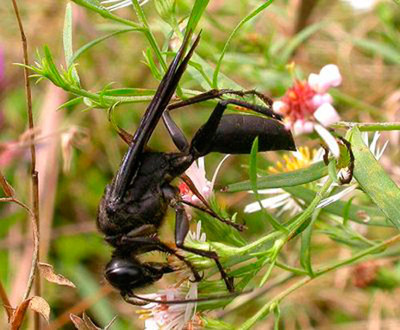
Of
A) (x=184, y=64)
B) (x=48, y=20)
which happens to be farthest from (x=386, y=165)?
(x=48, y=20)

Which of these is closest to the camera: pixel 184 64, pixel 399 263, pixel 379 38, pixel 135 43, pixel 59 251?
pixel 184 64

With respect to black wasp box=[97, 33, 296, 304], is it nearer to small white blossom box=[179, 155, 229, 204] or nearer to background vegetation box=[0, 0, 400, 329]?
small white blossom box=[179, 155, 229, 204]

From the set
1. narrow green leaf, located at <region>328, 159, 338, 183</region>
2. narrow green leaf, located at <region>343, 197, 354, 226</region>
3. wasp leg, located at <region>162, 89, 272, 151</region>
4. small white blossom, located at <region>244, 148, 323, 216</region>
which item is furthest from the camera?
small white blossom, located at <region>244, 148, 323, 216</region>

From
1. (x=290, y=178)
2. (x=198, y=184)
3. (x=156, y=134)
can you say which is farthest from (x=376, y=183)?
(x=156, y=134)

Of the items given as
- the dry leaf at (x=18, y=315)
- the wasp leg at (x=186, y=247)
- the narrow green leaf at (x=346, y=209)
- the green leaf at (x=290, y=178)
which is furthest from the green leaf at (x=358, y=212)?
the dry leaf at (x=18, y=315)

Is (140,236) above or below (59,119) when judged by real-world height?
below

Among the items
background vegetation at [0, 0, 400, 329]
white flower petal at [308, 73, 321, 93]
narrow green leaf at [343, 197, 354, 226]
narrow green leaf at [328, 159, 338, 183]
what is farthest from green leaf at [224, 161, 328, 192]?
background vegetation at [0, 0, 400, 329]

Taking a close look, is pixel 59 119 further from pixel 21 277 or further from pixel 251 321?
pixel 251 321
